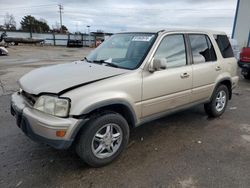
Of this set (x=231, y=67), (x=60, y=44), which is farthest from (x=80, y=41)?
(x=231, y=67)

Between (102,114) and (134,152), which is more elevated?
(102,114)

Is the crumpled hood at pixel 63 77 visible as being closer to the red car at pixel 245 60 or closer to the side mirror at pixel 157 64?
the side mirror at pixel 157 64

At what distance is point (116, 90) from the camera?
2828 millimetres

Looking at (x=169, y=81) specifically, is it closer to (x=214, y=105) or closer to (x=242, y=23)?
(x=214, y=105)

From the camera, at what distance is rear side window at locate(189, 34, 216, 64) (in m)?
3.94

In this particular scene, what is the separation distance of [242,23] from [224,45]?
1165 cm

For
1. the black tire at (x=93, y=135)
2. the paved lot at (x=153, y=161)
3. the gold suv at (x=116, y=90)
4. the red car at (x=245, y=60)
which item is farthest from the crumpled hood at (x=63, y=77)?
the red car at (x=245, y=60)

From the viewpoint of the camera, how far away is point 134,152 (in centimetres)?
332

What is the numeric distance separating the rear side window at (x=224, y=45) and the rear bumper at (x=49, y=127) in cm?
333

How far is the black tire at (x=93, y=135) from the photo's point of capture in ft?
8.76

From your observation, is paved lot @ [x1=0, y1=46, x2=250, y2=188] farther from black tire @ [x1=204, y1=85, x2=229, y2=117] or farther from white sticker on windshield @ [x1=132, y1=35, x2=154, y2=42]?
white sticker on windshield @ [x1=132, y1=35, x2=154, y2=42]

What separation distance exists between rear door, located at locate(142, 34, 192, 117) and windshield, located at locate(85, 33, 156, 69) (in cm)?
21

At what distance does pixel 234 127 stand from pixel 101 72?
114 inches

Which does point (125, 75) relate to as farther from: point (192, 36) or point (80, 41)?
point (80, 41)
